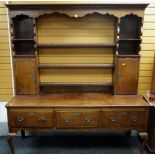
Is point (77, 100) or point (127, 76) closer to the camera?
point (77, 100)

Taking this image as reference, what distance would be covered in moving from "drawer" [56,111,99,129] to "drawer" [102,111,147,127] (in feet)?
0.42

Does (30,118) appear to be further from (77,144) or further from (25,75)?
(77,144)

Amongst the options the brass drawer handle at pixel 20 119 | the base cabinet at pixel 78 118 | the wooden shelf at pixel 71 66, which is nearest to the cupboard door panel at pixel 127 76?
the wooden shelf at pixel 71 66

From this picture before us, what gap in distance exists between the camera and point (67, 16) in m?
2.59

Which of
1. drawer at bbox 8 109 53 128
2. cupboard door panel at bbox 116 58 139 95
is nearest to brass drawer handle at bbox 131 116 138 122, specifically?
cupboard door panel at bbox 116 58 139 95

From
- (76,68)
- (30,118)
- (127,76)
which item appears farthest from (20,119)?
(127,76)

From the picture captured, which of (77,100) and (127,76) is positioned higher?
(127,76)

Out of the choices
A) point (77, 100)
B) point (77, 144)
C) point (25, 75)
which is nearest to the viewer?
point (77, 100)

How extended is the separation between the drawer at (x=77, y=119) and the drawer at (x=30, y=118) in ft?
0.42

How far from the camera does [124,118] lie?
2350mm

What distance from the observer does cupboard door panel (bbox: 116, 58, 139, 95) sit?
2.56m

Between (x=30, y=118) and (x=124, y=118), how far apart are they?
1211mm

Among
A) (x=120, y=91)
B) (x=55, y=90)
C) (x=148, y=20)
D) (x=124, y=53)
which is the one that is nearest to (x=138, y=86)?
(x=120, y=91)

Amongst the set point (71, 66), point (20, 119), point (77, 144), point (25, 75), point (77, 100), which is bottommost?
point (77, 144)
